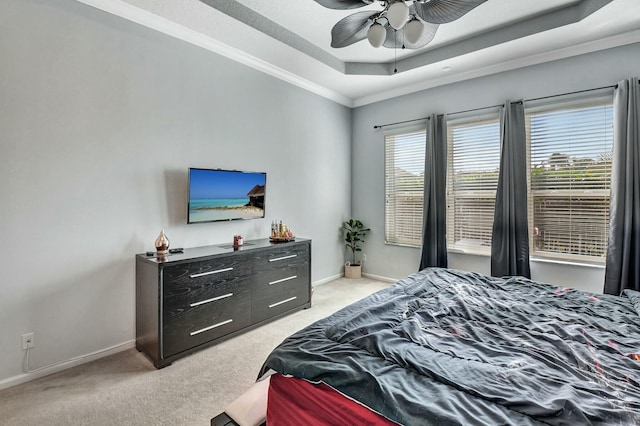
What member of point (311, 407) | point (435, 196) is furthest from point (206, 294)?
point (435, 196)

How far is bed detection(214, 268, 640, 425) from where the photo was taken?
0.94 metres

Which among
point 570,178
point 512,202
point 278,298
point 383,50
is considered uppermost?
point 383,50

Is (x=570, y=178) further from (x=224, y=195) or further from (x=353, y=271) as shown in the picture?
(x=224, y=195)

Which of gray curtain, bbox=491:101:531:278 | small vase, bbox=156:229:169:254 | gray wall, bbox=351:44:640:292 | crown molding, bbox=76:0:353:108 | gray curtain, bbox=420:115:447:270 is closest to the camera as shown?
crown molding, bbox=76:0:353:108

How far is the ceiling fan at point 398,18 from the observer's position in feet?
6.01

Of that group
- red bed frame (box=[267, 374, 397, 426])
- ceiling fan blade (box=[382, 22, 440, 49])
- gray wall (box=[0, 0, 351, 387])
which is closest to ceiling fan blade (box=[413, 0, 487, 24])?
ceiling fan blade (box=[382, 22, 440, 49])

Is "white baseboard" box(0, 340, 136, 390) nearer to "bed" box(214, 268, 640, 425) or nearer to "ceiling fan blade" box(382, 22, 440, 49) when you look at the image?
"bed" box(214, 268, 640, 425)

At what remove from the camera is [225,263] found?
2668mm

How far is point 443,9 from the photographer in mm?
1940

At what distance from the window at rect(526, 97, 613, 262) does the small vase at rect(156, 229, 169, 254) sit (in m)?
3.86

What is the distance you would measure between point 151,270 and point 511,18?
4005 mm

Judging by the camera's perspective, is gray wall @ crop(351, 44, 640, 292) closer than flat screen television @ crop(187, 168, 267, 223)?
No

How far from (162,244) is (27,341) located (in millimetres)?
1052

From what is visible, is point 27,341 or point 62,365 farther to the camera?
point 62,365
